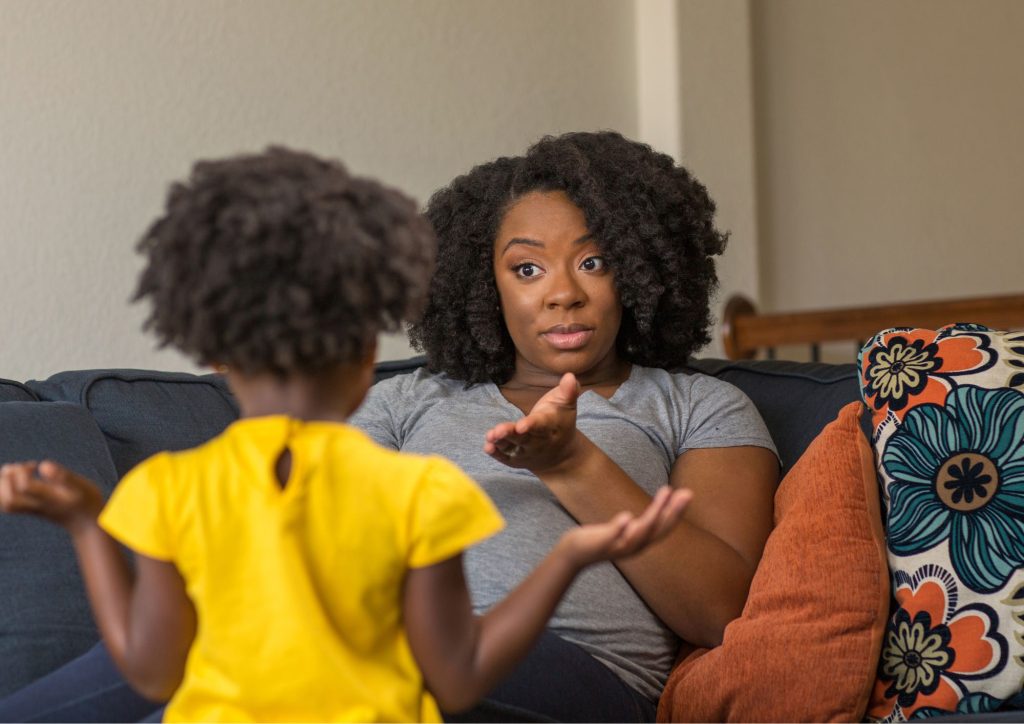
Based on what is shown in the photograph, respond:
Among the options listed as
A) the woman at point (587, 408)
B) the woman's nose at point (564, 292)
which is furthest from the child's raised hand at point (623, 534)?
the woman's nose at point (564, 292)

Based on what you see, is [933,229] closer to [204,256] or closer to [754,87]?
[754,87]

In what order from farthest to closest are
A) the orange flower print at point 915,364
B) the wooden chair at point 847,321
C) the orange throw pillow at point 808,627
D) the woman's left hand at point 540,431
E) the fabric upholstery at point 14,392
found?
the wooden chair at point 847,321, the fabric upholstery at point 14,392, the orange flower print at point 915,364, the orange throw pillow at point 808,627, the woman's left hand at point 540,431

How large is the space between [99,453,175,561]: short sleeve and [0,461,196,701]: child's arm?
0.6 inches

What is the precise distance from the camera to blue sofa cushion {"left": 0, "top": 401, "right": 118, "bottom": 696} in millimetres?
1330

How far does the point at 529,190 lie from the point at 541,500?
0.48 meters

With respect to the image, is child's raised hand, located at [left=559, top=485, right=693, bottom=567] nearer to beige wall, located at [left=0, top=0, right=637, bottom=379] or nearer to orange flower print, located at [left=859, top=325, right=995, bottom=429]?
orange flower print, located at [left=859, top=325, right=995, bottom=429]

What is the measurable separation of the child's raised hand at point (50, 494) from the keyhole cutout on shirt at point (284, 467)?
0.15 metres

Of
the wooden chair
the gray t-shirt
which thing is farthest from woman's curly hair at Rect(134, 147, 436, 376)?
the wooden chair

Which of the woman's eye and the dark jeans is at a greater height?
the woman's eye

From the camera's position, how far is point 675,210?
5.55 ft

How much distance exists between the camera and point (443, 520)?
2.65 feet

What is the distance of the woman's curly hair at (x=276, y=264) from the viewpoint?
0.78 meters

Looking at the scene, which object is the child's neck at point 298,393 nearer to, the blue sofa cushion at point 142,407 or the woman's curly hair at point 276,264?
the woman's curly hair at point 276,264

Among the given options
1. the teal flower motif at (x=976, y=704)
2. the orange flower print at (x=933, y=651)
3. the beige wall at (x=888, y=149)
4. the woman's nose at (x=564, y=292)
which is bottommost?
the teal flower motif at (x=976, y=704)
